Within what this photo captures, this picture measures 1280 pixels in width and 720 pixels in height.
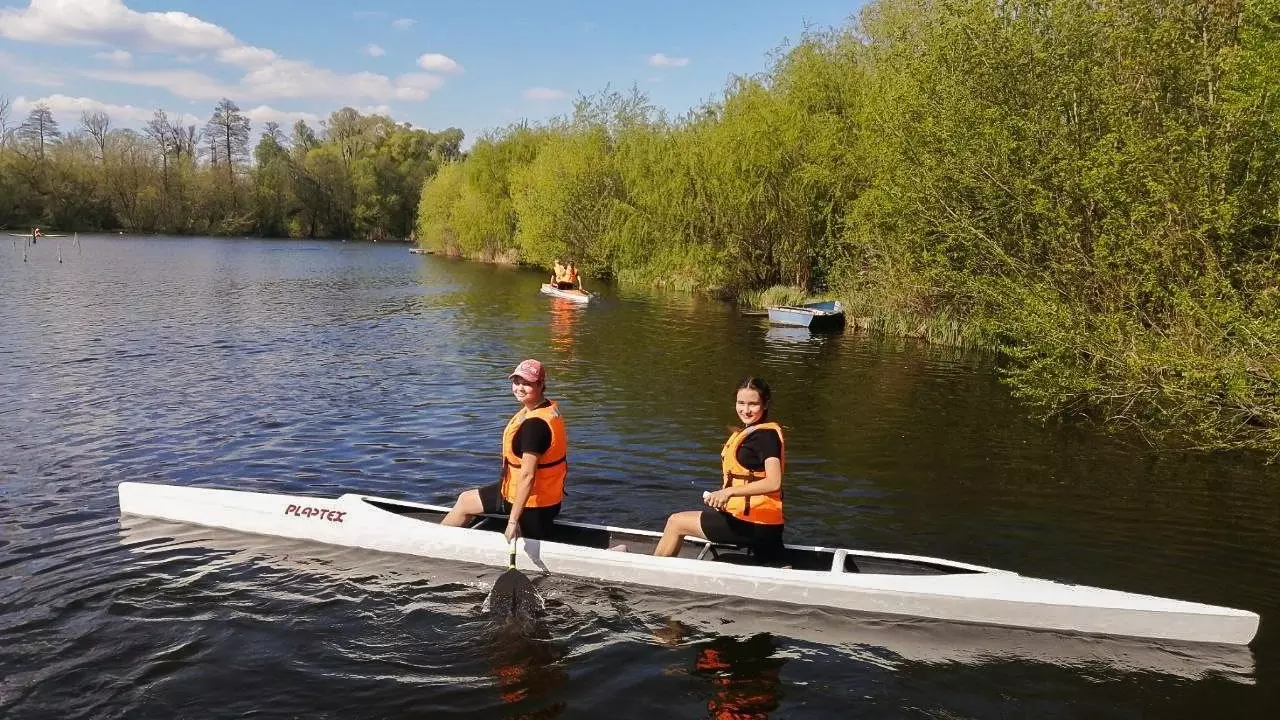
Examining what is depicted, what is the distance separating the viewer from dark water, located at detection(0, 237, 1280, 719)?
5828mm

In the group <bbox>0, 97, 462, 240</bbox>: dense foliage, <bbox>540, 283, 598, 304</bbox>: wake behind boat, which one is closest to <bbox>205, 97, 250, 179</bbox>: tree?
<bbox>0, 97, 462, 240</bbox>: dense foliage

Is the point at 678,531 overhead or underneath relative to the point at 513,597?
overhead

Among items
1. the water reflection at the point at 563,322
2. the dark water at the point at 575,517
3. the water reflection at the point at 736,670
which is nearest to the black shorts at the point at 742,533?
the dark water at the point at 575,517

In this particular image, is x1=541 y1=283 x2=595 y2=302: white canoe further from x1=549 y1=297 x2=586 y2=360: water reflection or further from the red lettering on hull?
the red lettering on hull

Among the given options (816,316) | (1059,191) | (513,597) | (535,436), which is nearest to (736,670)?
(513,597)

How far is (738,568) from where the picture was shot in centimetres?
708

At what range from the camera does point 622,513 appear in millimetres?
9555

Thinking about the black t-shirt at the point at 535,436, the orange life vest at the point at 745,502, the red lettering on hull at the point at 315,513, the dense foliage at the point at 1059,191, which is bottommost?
the red lettering on hull at the point at 315,513

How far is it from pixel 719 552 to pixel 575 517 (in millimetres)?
2274

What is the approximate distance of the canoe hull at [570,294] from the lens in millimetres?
32219

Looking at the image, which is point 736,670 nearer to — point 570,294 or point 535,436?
point 535,436

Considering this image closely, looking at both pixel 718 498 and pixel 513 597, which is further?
pixel 513 597

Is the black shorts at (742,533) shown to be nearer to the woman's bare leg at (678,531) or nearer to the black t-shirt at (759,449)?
the woman's bare leg at (678,531)

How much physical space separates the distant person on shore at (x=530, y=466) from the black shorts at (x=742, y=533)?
52.4 inches
